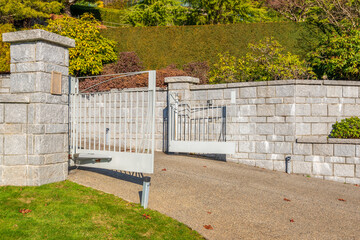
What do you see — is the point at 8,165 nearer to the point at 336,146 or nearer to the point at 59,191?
the point at 59,191

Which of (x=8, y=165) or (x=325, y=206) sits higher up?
(x=8, y=165)

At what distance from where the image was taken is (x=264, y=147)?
9.16 meters

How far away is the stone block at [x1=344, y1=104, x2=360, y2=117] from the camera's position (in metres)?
9.24

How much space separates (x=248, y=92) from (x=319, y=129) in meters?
2.10

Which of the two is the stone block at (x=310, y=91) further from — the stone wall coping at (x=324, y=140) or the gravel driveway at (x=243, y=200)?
the gravel driveway at (x=243, y=200)

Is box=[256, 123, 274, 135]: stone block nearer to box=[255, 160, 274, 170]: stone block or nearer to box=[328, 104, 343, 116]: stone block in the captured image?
box=[255, 160, 274, 170]: stone block

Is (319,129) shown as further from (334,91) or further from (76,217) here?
(76,217)

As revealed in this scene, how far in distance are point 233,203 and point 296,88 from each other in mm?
4310

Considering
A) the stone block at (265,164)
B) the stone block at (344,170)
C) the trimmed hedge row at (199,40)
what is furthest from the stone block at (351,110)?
the trimmed hedge row at (199,40)

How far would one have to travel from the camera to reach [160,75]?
499 inches

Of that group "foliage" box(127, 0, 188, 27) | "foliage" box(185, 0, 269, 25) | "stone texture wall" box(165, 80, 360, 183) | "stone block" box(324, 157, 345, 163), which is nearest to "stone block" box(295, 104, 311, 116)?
"stone texture wall" box(165, 80, 360, 183)

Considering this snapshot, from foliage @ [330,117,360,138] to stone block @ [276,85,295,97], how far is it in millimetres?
1478

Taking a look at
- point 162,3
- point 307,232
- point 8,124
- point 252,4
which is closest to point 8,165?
point 8,124

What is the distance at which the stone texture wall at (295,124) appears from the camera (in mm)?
8742
